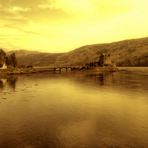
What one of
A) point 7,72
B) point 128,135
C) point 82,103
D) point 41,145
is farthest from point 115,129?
point 7,72

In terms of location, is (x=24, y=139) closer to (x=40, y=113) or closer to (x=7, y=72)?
(x=40, y=113)

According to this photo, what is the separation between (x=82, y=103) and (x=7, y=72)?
8508cm

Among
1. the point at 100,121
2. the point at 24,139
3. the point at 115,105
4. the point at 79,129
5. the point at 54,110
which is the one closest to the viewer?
the point at 24,139

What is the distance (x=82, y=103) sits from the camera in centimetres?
3500

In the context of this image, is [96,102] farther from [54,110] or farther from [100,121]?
[100,121]

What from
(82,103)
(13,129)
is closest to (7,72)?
(82,103)

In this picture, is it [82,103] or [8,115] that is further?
[82,103]

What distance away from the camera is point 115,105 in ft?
109

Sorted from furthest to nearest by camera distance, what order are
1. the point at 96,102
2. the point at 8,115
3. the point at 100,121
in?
the point at 96,102 < the point at 8,115 < the point at 100,121

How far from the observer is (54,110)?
3022 cm

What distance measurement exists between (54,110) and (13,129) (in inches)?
362

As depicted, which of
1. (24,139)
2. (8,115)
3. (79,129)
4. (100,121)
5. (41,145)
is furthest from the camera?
(8,115)

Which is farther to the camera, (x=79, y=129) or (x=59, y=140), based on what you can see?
(x=79, y=129)

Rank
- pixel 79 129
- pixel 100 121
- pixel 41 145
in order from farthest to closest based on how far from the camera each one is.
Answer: pixel 100 121 → pixel 79 129 → pixel 41 145
